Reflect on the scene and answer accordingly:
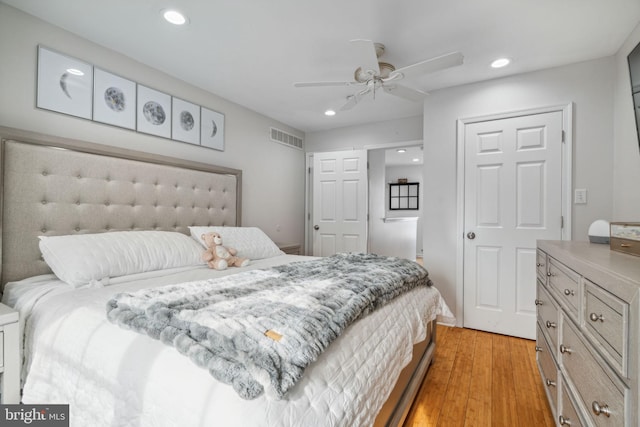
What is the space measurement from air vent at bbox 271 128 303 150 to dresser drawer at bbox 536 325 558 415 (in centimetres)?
334

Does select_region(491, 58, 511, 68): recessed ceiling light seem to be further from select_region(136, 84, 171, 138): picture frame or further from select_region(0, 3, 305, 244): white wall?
select_region(136, 84, 171, 138): picture frame

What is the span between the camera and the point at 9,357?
1.21 metres

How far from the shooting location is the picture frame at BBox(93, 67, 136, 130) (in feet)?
6.89

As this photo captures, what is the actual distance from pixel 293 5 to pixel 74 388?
83.3 inches

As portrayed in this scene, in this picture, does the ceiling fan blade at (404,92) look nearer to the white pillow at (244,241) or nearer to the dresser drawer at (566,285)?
the dresser drawer at (566,285)

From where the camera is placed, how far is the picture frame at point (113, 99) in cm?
210

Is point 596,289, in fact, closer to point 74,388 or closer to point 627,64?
point 74,388

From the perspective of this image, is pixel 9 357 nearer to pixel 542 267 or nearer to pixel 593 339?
pixel 593 339

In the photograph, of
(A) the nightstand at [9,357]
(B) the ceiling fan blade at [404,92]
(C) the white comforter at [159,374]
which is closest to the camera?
(C) the white comforter at [159,374]

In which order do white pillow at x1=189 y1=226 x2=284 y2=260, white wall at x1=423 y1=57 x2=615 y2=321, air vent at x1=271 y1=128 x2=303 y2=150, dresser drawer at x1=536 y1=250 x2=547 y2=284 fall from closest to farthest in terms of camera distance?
dresser drawer at x1=536 y1=250 x2=547 y2=284 < white wall at x1=423 y1=57 x2=615 y2=321 < white pillow at x1=189 y1=226 x2=284 y2=260 < air vent at x1=271 y1=128 x2=303 y2=150

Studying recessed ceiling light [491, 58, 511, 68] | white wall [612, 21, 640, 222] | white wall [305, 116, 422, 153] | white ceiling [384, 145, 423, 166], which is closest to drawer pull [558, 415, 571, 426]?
white wall [612, 21, 640, 222]

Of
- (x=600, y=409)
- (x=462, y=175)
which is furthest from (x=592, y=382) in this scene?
(x=462, y=175)

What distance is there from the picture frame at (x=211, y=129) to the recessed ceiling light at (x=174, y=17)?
1.03 meters

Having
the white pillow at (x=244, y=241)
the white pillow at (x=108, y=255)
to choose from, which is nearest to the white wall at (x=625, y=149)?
the white pillow at (x=244, y=241)
